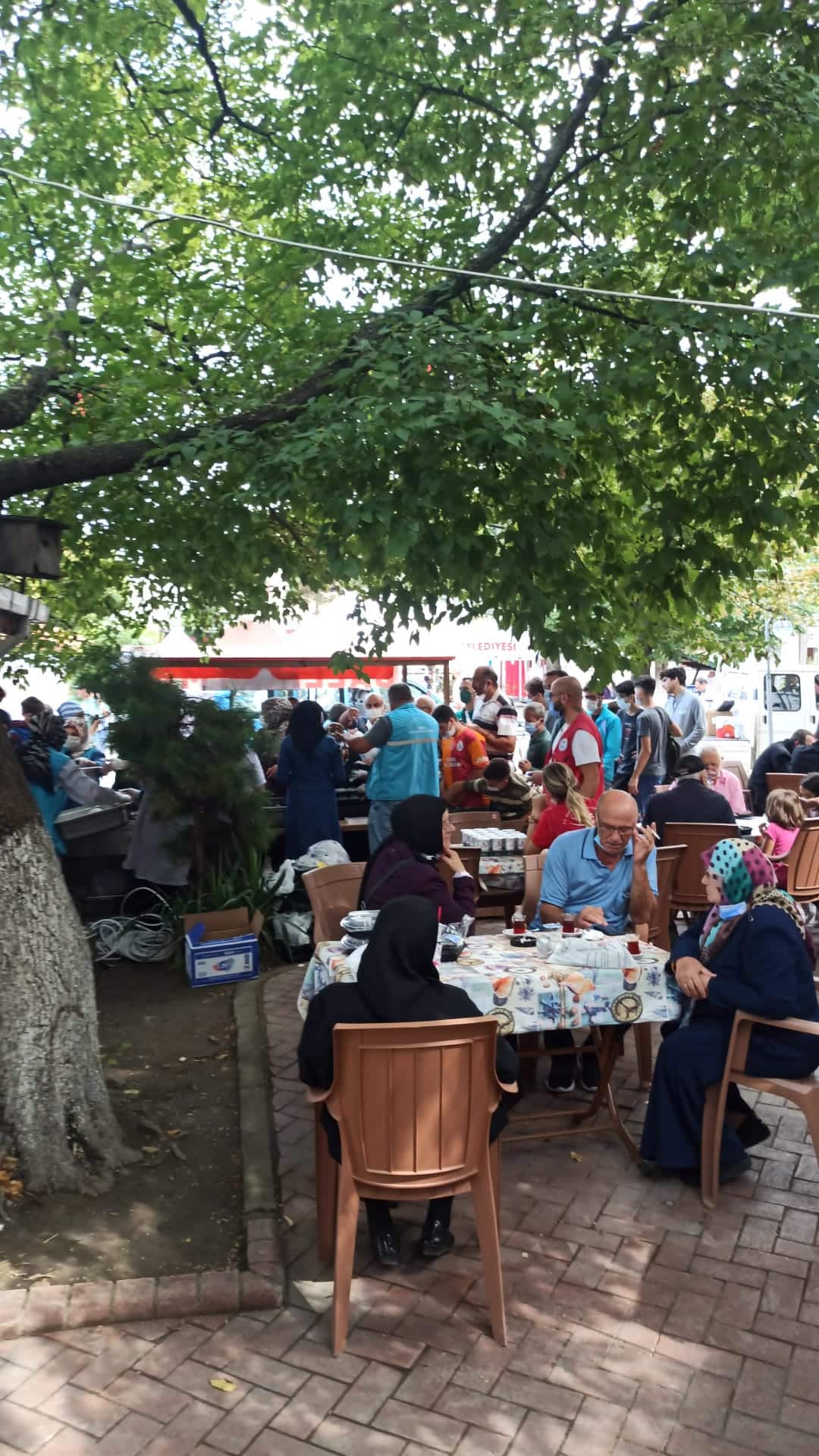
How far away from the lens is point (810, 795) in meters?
8.34

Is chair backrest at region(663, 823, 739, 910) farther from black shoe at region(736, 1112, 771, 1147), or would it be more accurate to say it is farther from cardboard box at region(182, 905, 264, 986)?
cardboard box at region(182, 905, 264, 986)

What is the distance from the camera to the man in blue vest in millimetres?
8398

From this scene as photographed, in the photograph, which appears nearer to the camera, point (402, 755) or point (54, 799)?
point (54, 799)

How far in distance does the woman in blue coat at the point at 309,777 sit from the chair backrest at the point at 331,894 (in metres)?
2.70


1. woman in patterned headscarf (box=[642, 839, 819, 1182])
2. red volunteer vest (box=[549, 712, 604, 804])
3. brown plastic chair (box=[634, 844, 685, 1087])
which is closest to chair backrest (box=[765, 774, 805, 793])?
red volunteer vest (box=[549, 712, 604, 804])

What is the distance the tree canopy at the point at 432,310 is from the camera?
4.78 metres

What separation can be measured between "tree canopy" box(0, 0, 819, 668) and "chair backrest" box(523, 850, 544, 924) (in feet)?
4.80

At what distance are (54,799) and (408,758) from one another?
267 cm

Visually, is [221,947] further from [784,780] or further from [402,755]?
[784,780]

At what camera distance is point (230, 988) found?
7.25 m

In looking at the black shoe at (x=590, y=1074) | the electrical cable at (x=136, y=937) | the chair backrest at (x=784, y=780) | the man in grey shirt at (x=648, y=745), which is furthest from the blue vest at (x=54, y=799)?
the chair backrest at (x=784, y=780)

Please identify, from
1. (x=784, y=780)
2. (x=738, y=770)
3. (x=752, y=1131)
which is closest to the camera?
(x=752, y=1131)

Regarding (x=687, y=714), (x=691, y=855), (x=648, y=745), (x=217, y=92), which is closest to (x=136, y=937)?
(x=691, y=855)

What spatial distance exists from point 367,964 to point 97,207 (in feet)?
16.9
